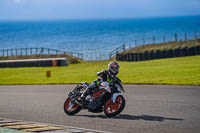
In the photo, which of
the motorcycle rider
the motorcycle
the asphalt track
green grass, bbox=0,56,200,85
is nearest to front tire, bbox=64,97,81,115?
the motorcycle

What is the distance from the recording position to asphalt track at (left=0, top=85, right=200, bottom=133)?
10.3 metres

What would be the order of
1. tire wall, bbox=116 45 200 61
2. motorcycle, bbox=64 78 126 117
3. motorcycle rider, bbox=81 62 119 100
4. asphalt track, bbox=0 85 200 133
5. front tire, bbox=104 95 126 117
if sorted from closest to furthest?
1. asphalt track, bbox=0 85 200 133
2. front tire, bbox=104 95 126 117
3. motorcycle, bbox=64 78 126 117
4. motorcycle rider, bbox=81 62 119 100
5. tire wall, bbox=116 45 200 61

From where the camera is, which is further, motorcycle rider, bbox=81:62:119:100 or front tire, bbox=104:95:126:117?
motorcycle rider, bbox=81:62:119:100

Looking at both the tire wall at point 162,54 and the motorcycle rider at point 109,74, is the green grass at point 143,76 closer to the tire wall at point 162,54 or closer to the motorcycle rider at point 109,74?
the tire wall at point 162,54

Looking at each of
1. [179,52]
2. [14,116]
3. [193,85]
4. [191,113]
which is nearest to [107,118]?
[191,113]

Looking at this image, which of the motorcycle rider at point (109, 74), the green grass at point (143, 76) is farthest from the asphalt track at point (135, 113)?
the green grass at point (143, 76)

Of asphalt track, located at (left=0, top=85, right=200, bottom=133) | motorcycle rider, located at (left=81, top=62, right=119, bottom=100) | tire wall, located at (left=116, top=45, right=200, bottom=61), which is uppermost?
tire wall, located at (left=116, top=45, right=200, bottom=61)

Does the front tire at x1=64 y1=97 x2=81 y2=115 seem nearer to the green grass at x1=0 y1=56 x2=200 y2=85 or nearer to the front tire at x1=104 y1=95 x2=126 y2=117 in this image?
the front tire at x1=104 y1=95 x2=126 y2=117

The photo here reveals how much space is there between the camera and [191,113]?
11.9m

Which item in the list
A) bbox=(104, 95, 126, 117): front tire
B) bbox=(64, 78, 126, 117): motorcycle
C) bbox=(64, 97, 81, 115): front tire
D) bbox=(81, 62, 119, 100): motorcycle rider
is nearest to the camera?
bbox=(104, 95, 126, 117): front tire

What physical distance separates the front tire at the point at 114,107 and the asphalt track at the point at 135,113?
7.1 inches

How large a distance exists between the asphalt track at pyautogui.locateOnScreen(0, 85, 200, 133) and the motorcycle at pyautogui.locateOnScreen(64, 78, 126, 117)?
0.23 m

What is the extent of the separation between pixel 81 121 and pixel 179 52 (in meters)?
37.3

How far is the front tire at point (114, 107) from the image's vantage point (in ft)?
37.5
